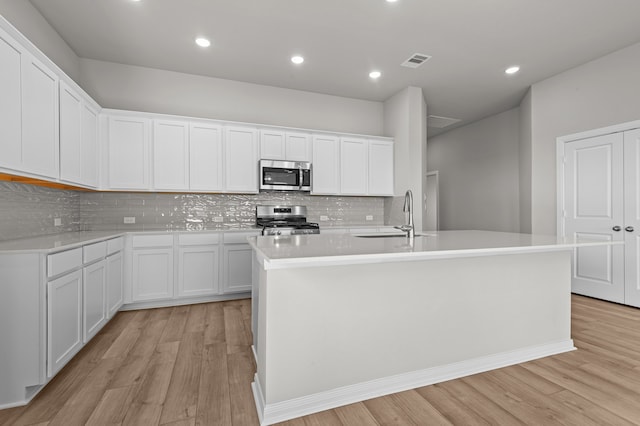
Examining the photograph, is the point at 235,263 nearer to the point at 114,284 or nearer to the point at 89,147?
the point at 114,284

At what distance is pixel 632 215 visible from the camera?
11.4ft

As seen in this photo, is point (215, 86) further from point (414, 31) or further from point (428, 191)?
point (428, 191)

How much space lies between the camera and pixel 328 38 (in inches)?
129

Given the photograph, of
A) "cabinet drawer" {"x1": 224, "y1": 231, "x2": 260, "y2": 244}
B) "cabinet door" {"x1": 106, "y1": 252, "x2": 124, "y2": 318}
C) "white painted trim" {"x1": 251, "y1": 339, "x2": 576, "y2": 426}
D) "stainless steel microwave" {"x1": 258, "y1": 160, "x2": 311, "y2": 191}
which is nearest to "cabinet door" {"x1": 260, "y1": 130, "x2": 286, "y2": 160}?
"stainless steel microwave" {"x1": 258, "y1": 160, "x2": 311, "y2": 191}

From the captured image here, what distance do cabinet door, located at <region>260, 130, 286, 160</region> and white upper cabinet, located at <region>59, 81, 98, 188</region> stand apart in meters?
1.87

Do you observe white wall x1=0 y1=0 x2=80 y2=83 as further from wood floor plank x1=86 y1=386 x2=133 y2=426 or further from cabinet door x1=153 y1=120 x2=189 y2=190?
wood floor plank x1=86 y1=386 x2=133 y2=426

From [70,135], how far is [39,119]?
56 centimetres

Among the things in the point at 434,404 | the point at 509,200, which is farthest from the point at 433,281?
the point at 509,200

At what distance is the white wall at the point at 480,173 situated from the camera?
5.47m

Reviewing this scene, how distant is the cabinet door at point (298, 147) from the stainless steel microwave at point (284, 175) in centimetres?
12

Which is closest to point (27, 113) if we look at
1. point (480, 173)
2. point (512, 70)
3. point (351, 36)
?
point (351, 36)

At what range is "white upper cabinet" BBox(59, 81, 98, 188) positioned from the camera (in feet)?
8.46

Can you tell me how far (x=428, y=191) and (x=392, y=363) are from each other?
21.0 feet

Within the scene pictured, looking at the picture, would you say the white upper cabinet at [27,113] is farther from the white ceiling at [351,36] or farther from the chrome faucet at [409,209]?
the chrome faucet at [409,209]
